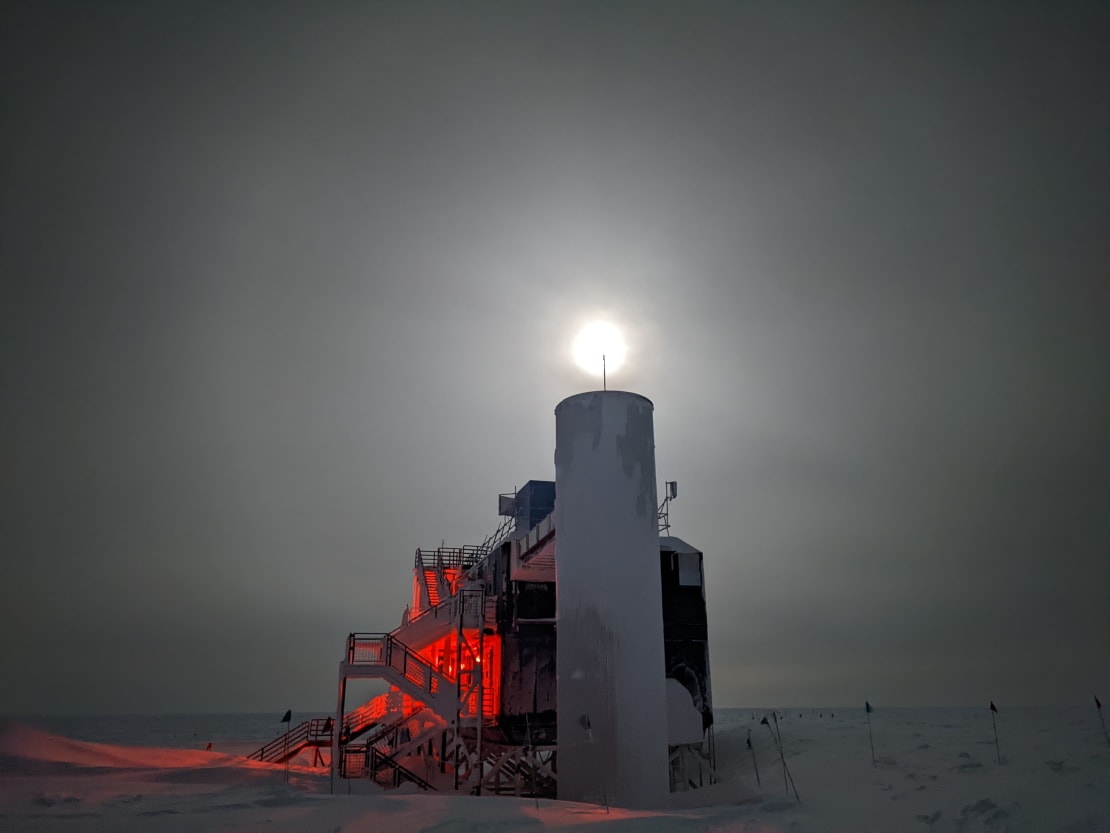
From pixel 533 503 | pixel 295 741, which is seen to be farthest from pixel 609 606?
pixel 295 741

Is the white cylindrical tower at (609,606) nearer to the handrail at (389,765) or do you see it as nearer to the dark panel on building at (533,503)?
the handrail at (389,765)

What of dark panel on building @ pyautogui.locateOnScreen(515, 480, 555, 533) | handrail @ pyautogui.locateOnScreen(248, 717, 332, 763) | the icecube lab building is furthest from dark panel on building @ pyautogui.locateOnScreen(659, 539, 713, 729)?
handrail @ pyautogui.locateOnScreen(248, 717, 332, 763)

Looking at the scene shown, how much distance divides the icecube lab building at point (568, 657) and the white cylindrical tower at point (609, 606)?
5 centimetres

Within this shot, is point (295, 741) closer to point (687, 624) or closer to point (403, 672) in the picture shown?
point (403, 672)

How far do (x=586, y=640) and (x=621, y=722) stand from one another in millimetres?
2689

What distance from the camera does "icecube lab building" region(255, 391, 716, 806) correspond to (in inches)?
917

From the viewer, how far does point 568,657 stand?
2400 centimetres

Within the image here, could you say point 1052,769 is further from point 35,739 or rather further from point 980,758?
point 35,739

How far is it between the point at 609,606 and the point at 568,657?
7.11ft

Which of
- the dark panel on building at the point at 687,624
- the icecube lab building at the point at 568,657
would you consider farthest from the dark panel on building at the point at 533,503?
the dark panel on building at the point at 687,624

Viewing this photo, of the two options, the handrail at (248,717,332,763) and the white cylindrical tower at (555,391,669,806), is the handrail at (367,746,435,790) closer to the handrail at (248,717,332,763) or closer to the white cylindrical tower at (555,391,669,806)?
the handrail at (248,717,332,763)

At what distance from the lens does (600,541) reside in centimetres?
2431

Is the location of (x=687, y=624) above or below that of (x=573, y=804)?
above

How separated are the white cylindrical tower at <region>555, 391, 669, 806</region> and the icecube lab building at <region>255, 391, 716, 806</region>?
1.8 inches
